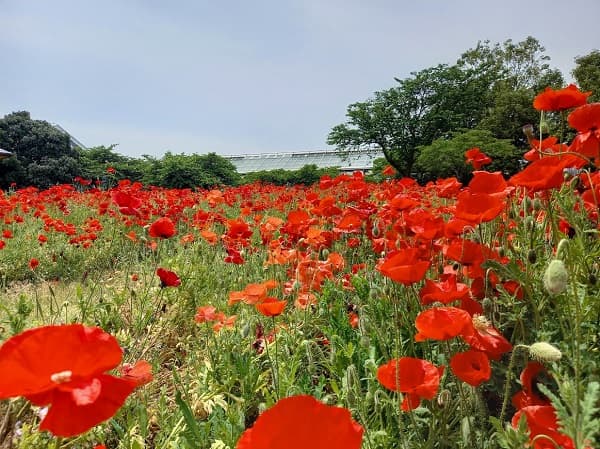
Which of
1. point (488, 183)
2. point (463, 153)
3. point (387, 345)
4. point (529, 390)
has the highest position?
point (463, 153)

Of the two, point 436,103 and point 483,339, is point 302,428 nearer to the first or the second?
point 483,339

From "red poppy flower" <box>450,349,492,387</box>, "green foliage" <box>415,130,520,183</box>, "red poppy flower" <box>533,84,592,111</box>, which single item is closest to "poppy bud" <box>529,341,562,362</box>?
"red poppy flower" <box>450,349,492,387</box>

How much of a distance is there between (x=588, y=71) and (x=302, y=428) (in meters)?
24.7

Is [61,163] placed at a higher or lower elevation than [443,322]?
higher

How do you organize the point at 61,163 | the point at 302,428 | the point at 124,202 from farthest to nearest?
1. the point at 61,163
2. the point at 124,202
3. the point at 302,428

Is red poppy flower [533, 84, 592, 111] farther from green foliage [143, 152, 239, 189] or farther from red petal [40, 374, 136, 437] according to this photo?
green foliage [143, 152, 239, 189]

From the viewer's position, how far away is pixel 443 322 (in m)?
0.90

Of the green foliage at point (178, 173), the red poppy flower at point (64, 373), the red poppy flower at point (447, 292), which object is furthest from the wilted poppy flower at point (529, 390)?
the green foliage at point (178, 173)

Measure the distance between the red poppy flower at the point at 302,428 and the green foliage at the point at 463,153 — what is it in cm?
1591

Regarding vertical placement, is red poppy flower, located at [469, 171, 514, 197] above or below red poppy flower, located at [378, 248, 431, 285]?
above

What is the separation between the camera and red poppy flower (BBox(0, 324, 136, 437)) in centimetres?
49

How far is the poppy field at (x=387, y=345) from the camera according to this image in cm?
52

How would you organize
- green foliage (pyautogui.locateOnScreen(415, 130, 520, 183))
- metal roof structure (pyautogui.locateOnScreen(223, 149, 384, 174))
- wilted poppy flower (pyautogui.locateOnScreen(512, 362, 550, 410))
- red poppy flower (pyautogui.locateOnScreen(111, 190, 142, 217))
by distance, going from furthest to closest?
1. metal roof structure (pyautogui.locateOnScreen(223, 149, 384, 174))
2. green foliage (pyautogui.locateOnScreen(415, 130, 520, 183))
3. red poppy flower (pyautogui.locateOnScreen(111, 190, 142, 217))
4. wilted poppy flower (pyautogui.locateOnScreen(512, 362, 550, 410))

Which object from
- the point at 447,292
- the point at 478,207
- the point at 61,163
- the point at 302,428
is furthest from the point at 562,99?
the point at 61,163
